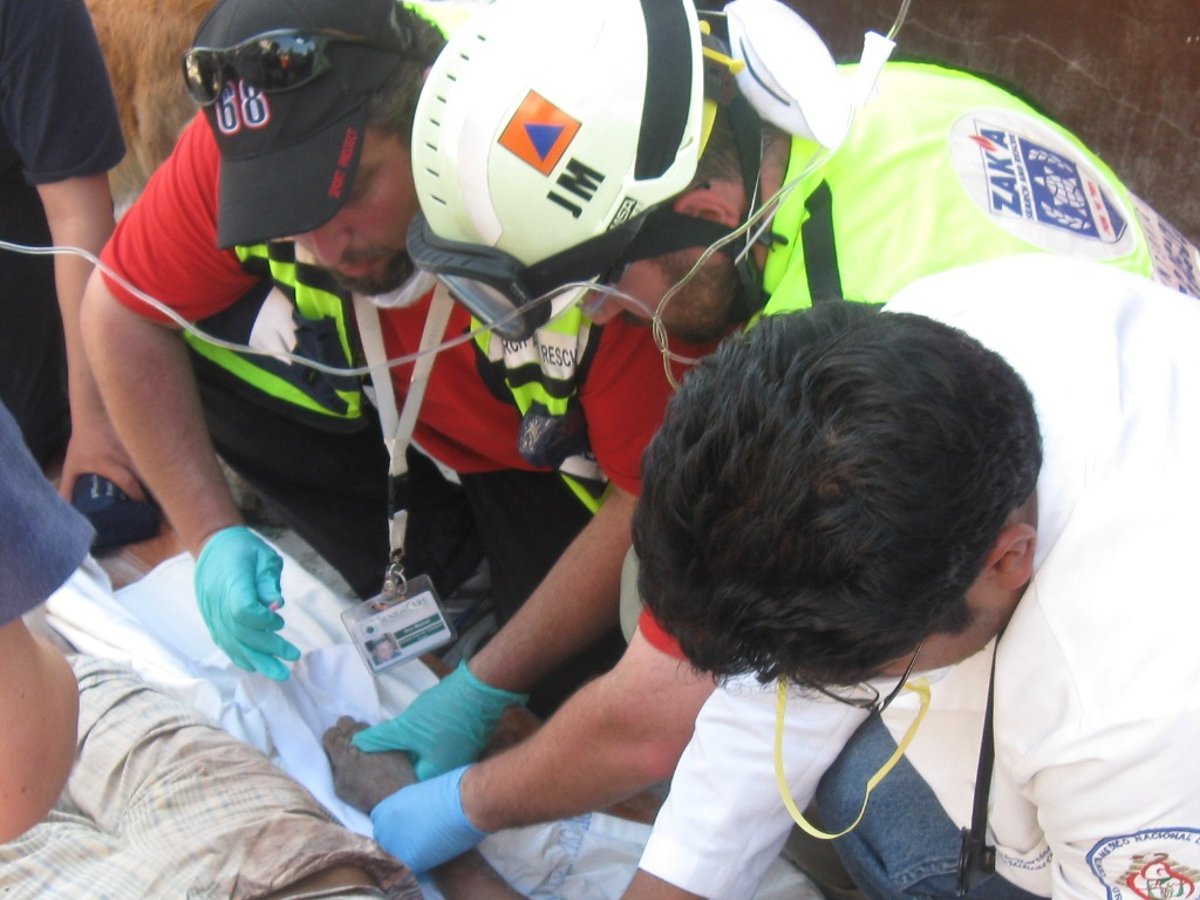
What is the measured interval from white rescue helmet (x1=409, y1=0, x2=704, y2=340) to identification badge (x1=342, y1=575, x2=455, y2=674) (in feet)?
2.78

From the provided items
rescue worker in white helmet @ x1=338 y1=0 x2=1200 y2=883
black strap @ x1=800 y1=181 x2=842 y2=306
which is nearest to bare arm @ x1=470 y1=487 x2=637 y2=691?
rescue worker in white helmet @ x1=338 y1=0 x2=1200 y2=883

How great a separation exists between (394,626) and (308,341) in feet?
1.79

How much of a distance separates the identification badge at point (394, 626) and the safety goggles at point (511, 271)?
78 centimetres

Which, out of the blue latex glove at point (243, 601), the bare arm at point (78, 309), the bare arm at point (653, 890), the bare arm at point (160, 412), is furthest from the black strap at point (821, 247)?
the bare arm at point (78, 309)

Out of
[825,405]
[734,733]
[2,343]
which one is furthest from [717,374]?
[2,343]

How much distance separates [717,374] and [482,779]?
3.59ft

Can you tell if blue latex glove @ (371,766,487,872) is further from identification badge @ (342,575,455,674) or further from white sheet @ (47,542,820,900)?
identification badge @ (342,575,455,674)

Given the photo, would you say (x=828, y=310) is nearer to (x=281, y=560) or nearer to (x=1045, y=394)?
(x=1045, y=394)

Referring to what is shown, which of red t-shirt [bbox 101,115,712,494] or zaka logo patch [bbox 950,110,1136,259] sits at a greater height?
zaka logo patch [bbox 950,110,1136,259]

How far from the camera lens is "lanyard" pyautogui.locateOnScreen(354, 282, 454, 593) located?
2033mm

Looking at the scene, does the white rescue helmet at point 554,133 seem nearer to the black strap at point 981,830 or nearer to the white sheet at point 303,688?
the black strap at point 981,830

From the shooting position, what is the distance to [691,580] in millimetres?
1080

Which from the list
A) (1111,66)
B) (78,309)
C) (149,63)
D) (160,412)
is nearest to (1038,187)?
(1111,66)

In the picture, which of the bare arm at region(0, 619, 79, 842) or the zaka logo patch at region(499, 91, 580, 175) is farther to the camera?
the zaka logo patch at region(499, 91, 580, 175)
